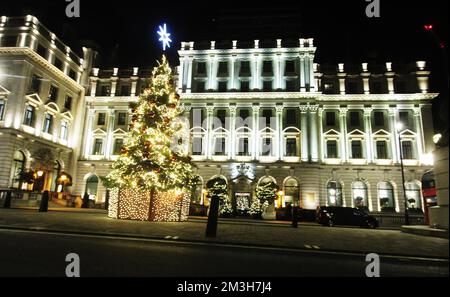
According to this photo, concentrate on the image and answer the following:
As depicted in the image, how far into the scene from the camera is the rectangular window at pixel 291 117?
35.8m

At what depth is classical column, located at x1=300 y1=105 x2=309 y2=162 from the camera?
34.1 metres

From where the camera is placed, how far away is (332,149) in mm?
35875

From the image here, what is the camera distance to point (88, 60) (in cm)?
4119

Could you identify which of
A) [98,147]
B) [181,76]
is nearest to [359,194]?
[181,76]

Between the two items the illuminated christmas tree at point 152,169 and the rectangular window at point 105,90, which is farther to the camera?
the rectangular window at point 105,90

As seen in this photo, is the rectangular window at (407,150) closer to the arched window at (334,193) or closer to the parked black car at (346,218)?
the arched window at (334,193)

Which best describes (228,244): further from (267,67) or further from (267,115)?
(267,67)

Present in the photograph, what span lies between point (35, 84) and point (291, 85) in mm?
29644

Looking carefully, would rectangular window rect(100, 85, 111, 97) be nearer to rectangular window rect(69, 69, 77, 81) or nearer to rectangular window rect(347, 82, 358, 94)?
rectangular window rect(69, 69, 77, 81)

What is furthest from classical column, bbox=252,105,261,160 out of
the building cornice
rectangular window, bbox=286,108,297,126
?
the building cornice

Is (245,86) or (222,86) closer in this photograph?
(245,86)

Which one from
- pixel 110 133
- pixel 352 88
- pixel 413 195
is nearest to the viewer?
pixel 413 195

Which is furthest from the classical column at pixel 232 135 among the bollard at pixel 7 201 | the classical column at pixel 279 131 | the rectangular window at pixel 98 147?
the bollard at pixel 7 201

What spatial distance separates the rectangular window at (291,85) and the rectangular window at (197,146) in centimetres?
1271
